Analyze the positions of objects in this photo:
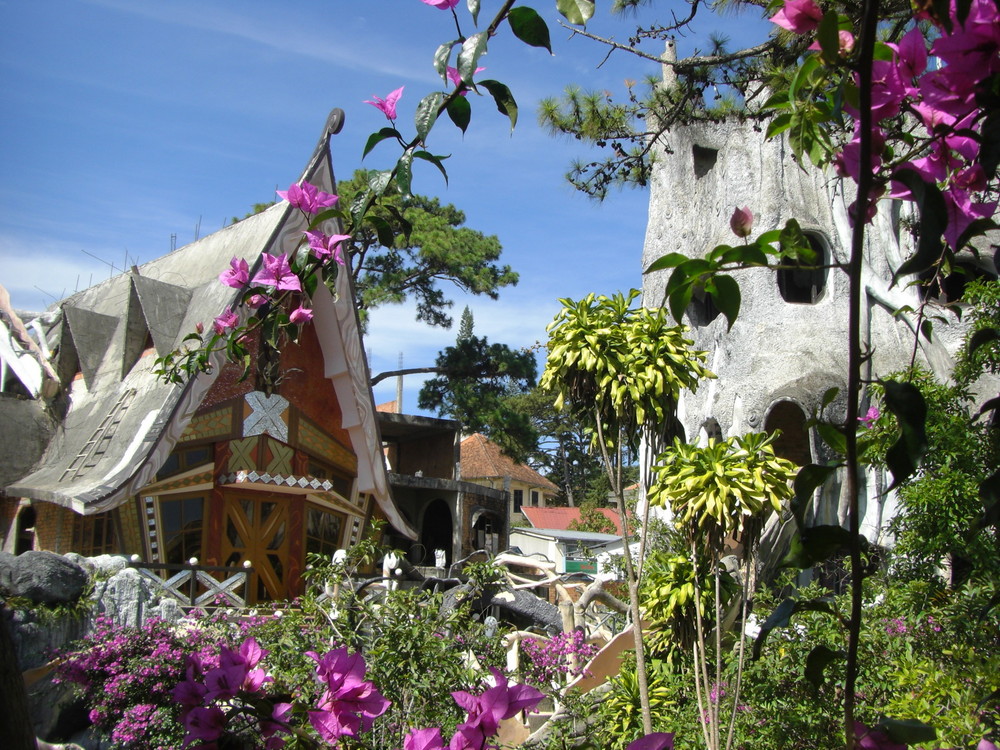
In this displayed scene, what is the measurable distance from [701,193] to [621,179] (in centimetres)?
1123

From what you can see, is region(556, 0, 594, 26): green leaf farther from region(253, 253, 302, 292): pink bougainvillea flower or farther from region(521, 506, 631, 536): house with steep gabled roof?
region(521, 506, 631, 536): house with steep gabled roof

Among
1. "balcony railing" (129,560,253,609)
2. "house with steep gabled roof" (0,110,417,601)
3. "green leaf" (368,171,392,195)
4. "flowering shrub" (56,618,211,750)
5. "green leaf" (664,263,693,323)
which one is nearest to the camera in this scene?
"green leaf" (664,263,693,323)

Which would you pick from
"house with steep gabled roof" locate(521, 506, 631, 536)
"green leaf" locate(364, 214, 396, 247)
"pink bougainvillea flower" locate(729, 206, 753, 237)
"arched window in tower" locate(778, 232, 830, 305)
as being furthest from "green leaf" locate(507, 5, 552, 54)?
"house with steep gabled roof" locate(521, 506, 631, 536)

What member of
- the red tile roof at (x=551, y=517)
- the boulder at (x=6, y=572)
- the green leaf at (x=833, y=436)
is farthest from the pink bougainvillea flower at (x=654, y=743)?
the red tile roof at (x=551, y=517)

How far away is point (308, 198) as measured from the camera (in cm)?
162

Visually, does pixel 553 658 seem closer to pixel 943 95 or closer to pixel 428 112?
pixel 428 112

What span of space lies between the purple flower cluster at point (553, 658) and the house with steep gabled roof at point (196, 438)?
19.0ft

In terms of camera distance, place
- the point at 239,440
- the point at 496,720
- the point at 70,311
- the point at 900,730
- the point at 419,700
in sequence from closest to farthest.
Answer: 1. the point at 900,730
2. the point at 496,720
3. the point at 419,700
4. the point at 239,440
5. the point at 70,311

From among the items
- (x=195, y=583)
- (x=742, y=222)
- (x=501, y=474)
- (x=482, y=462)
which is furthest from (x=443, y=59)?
(x=482, y=462)

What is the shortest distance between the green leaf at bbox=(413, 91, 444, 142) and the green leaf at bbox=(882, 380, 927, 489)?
0.72 metres

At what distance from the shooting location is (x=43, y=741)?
6.66m

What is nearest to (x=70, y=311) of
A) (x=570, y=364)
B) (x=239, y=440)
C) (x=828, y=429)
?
(x=239, y=440)

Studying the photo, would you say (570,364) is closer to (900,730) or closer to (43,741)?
(900,730)

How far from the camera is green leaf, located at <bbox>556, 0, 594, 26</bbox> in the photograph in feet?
A: 3.67
